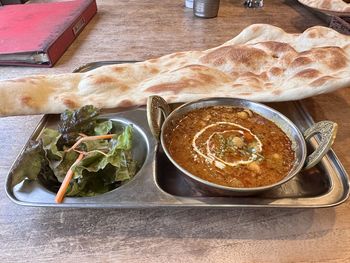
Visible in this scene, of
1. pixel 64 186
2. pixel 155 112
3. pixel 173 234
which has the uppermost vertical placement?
pixel 155 112

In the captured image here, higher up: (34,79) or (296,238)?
(34,79)

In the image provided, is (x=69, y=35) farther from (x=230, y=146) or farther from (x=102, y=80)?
(x=230, y=146)

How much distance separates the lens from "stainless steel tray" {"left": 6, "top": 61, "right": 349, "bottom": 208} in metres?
0.83

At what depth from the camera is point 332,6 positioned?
79.7 inches

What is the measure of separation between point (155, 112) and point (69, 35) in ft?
4.42

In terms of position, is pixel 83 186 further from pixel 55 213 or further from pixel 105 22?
pixel 105 22

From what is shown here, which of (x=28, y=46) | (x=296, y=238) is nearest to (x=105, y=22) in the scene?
(x=28, y=46)

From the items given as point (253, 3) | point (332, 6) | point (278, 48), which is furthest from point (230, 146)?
point (253, 3)

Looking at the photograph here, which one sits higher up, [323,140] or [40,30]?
[323,140]

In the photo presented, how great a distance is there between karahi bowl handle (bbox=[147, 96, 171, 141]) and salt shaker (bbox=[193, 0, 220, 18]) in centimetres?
168

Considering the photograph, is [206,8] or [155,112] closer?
[155,112]

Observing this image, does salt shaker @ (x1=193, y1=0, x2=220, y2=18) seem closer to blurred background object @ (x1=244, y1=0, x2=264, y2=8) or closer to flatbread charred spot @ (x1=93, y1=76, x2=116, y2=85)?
blurred background object @ (x1=244, y1=0, x2=264, y2=8)

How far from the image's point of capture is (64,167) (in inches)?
36.6

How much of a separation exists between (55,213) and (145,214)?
0.95 ft
